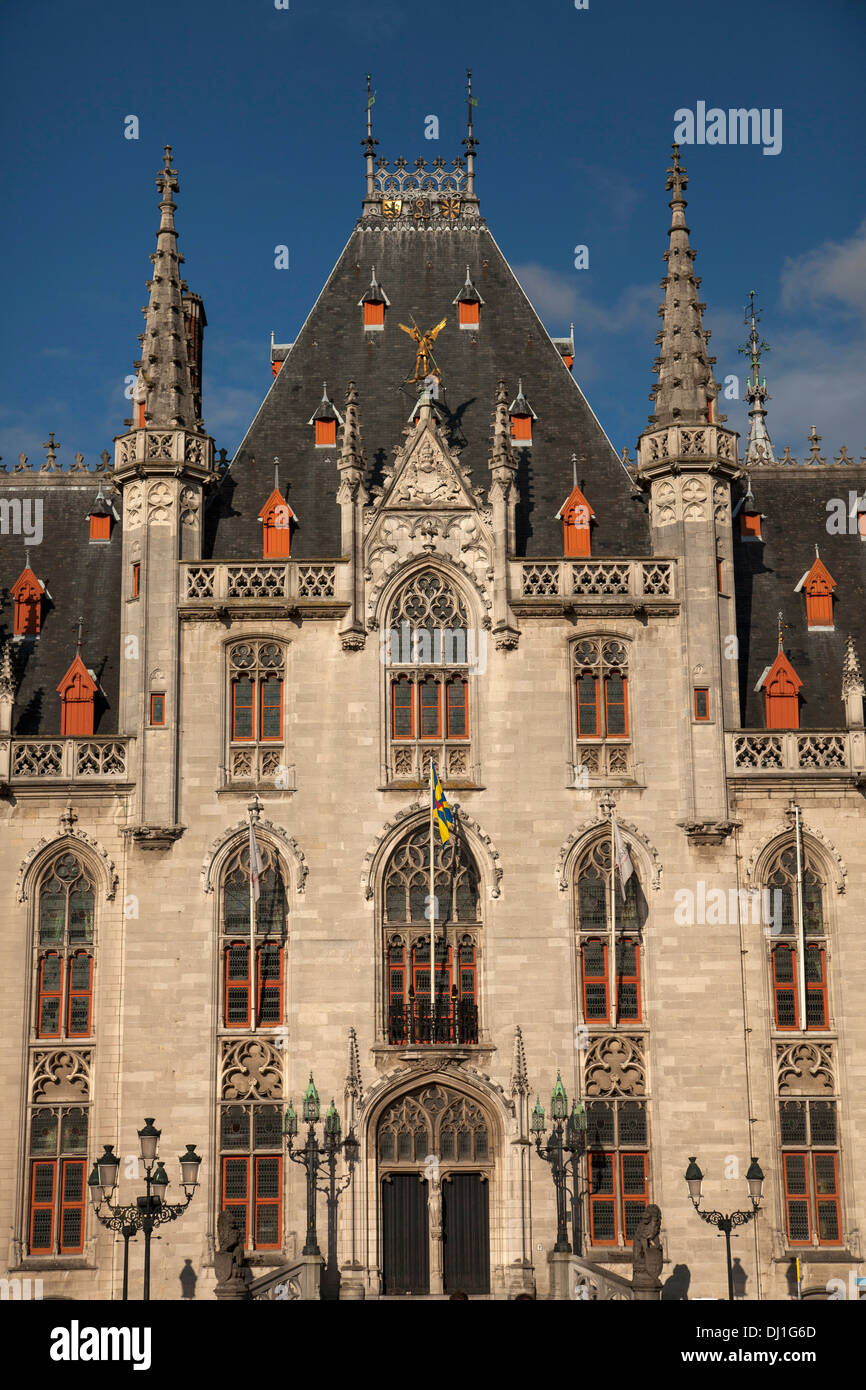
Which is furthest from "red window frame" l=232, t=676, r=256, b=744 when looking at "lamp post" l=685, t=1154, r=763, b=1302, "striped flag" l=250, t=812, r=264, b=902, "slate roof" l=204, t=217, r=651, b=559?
"lamp post" l=685, t=1154, r=763, b=1302

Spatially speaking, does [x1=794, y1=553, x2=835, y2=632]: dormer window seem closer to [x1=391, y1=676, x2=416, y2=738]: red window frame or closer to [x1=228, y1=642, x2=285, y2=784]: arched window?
[x1=391, y1=676, x2=416, y2=738]: red window frame

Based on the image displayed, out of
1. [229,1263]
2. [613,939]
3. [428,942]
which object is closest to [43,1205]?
[229,1263]

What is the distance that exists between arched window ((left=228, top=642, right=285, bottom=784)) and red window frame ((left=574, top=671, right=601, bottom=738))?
714 cm

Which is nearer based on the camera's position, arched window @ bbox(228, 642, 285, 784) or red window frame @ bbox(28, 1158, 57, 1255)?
red window frame @ bbox(28, 1158, 57, 1255)

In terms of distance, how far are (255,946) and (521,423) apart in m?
15.7

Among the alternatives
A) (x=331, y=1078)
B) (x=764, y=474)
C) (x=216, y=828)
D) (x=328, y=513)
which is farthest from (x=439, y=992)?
(x=764, y=474)

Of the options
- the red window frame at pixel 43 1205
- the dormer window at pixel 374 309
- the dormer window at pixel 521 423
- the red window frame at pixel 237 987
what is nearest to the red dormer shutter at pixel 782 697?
the dormer window at pixel 521 423

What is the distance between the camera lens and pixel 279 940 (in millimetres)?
44594

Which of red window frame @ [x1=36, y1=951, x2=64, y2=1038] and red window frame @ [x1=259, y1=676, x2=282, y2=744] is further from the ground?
red window frame @ [x1=259, y1=676, x2=282, y2=744]

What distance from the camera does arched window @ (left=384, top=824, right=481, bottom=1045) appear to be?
144ft

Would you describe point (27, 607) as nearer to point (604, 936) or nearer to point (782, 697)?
point (604, 936)

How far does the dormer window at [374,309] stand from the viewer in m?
52.0

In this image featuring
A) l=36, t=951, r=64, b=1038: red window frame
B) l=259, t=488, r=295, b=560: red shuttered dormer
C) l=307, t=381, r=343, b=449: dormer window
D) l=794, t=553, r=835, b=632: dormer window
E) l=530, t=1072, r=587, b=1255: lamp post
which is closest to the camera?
l=530, t=1072, r=587, b=1255: lamp post
